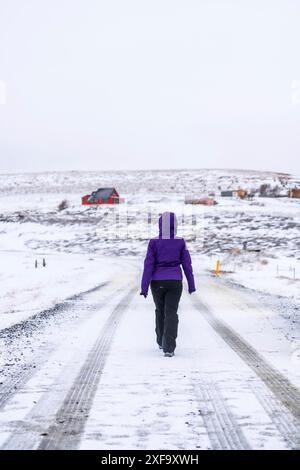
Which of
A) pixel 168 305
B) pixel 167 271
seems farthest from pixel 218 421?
pixel 167 271

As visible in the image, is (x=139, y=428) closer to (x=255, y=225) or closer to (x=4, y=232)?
(x=255, y=225)

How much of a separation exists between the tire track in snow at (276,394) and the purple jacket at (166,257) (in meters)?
1.27

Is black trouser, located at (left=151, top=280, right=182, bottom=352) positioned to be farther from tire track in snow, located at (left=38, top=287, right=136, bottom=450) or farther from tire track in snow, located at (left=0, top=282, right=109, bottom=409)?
tire track in snow, located at (left=0, top=282, right=109, bottom=409)

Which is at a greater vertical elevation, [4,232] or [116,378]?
[116,378]

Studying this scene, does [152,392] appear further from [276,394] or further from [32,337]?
[32,337]

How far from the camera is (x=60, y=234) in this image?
220 ft

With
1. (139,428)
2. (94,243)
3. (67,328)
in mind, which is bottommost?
(94,243)

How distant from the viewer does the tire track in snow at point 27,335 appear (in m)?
5.76

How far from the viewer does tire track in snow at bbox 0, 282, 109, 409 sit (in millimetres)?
5760

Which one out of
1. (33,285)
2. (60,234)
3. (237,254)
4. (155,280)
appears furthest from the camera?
(60,234)

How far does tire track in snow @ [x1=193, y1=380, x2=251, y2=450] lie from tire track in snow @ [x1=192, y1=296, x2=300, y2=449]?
1.12ft
